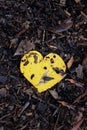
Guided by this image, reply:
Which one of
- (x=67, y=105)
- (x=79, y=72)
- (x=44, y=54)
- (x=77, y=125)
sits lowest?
(x=77, y=125)

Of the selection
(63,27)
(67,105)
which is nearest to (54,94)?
(67,105)

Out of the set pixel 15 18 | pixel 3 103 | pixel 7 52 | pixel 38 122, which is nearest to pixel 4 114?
pixel 3 103

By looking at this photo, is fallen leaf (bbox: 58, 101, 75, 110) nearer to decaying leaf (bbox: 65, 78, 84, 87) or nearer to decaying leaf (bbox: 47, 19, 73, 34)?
decaying leaf (bbox: 65, 78, 84, 87)

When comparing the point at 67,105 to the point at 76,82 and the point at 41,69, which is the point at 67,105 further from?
the point at 41,69

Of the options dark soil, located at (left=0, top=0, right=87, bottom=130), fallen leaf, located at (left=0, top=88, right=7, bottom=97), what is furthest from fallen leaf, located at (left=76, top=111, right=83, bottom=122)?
fallen leaf, located at (left=0, top=88, right=7, bottom=97)

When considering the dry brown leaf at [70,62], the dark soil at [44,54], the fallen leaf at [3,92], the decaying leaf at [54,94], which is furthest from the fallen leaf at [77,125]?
the fallen leaf at [3,92]

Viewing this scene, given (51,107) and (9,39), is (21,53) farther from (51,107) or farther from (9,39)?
(51,107)

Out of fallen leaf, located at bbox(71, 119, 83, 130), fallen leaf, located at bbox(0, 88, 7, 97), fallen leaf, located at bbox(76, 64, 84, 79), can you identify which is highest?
fallen leaf, located at bbox(0, 88, 7, 97)
